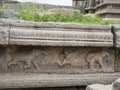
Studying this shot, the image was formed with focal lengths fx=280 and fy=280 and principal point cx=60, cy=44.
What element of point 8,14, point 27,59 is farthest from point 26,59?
point 8,14

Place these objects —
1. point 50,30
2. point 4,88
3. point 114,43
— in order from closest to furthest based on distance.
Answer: point 4,88, point 50,30, point 114,43

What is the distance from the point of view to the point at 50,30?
12.5ft

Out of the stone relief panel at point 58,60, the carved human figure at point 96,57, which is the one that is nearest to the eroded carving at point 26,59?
the stone relief panel at point 58,60

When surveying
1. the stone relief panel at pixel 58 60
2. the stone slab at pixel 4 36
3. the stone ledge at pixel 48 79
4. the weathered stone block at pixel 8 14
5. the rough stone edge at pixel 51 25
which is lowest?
the stone ledge at pixel 48 79

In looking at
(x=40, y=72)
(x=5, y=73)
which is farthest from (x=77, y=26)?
(x=5, y=73)

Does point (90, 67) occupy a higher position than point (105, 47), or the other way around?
point (105, 47)

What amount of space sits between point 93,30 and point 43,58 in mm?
818

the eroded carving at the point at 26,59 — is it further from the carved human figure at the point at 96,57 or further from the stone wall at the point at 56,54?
the carved human figure at the point at 96,57

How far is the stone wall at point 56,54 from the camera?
3.65 m

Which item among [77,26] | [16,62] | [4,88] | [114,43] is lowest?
[4,88]

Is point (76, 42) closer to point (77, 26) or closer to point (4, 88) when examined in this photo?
point (77, 26)

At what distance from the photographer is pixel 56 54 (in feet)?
13.1

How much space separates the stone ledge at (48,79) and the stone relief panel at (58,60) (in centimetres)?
13

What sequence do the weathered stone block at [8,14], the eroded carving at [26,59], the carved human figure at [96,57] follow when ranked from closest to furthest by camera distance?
the eroded carving at [26,59], the carved human figure at [96,57], the weathered stone block at [8,14]
